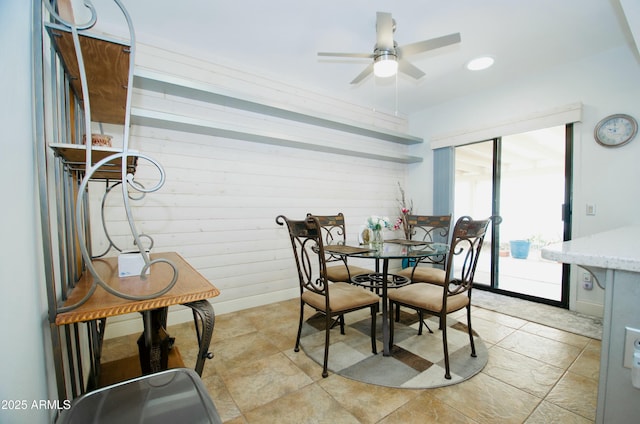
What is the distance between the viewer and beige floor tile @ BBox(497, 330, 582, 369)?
2.03 meters

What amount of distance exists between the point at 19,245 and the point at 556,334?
3.55 meters

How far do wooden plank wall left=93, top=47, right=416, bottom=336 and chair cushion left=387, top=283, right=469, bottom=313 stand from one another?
1.69 metres

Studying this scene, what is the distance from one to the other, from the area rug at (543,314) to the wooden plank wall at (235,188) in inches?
77.1

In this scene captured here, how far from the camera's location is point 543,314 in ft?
9.50

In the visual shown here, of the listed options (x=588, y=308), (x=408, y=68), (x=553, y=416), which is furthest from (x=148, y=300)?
(x=588, y=308)

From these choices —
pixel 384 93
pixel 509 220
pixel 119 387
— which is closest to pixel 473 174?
pixel 509 220

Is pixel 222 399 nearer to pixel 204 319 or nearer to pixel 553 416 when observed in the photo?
pixel 204 319

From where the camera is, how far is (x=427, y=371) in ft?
6.11

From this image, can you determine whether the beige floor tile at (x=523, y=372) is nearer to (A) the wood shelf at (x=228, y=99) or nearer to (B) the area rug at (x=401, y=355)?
(B) the area rug at (x=401, y=355)

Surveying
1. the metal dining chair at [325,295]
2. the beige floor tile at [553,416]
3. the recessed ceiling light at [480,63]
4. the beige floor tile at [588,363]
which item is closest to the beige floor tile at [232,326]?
the metal dining chair at [325,295]

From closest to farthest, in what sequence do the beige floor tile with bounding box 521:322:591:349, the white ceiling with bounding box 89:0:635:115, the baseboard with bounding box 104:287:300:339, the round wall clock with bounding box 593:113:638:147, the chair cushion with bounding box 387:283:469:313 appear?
the chair cushion with bounding box 387:283:469:313
the white ceiling with bounding box 89:0:635:115
the beige floor tile with bounding box 521:322:591:349
the baseboard with bounding box 104:287:300:339
the round wall clock with bounding box 593:113:638:147

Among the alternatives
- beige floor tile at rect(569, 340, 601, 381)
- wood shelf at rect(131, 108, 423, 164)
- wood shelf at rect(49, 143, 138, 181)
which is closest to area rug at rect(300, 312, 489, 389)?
beige floor tile at rect(569, 340, 601, 381)

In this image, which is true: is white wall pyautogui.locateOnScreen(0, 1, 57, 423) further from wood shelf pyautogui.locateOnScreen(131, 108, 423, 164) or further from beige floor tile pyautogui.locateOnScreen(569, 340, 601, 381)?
beige floor tile pyautogui.locateOnScreen(569, 340, 601, 381)

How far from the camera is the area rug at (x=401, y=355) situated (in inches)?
70.8
